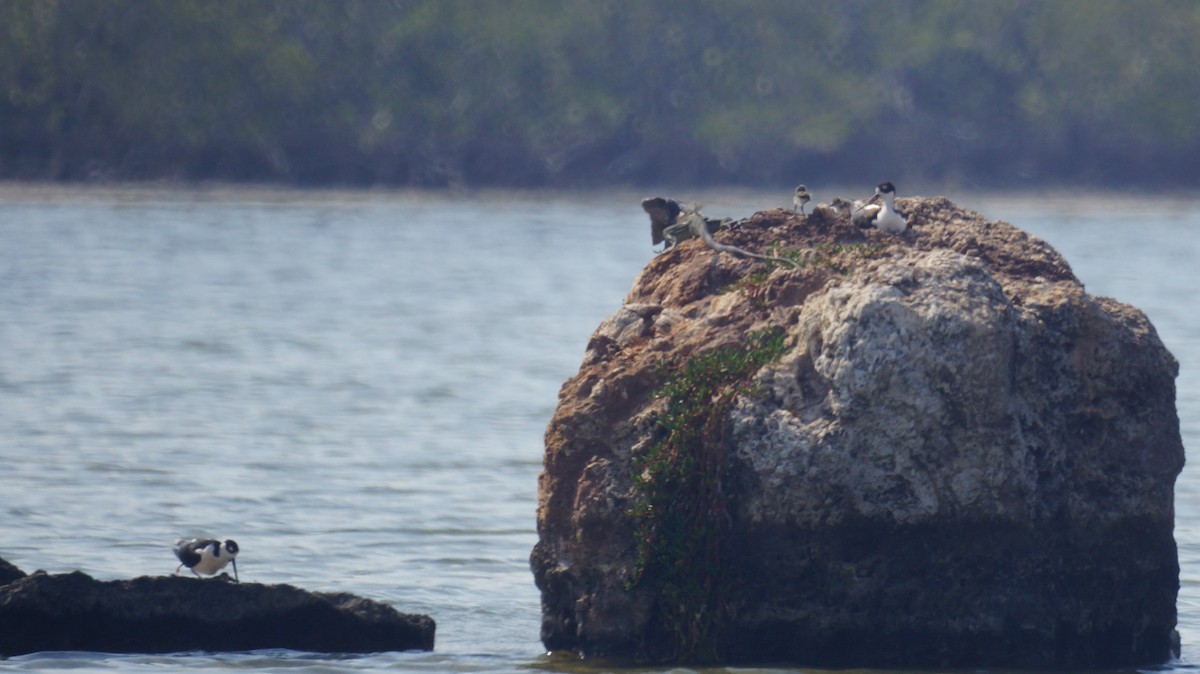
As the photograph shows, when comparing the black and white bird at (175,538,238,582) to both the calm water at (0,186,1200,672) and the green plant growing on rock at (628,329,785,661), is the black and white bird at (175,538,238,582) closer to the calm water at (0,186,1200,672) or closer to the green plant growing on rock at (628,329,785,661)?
the calm water at (0,186,1200,672)

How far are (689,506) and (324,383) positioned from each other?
38.4ft

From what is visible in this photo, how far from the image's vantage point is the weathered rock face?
7504 mm

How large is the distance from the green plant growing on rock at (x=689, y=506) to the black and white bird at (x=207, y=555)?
193cm

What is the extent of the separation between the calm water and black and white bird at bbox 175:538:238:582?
0.72 meters

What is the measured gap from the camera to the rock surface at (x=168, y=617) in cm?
797

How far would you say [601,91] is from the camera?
48219mm

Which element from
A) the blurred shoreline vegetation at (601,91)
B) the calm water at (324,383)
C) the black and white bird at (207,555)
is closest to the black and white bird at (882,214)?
the calm water at (324,383)

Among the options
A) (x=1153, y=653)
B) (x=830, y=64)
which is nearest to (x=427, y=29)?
(x=830, y=64)

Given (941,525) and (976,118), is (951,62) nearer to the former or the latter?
(976,118)

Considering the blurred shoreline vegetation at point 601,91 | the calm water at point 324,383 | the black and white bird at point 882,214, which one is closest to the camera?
the black and white bird at point 882,214

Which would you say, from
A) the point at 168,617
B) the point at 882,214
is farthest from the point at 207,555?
the point at 882,214

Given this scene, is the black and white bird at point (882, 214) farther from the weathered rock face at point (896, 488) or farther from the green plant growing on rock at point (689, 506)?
the green plant growing on rock at point (689, 506)

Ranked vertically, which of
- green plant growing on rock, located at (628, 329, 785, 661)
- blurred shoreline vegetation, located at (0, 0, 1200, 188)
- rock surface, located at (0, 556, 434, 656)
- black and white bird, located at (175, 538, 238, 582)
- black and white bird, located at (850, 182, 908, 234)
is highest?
blurred shoreline vegetation, located at (0, 0, 1200, 188)

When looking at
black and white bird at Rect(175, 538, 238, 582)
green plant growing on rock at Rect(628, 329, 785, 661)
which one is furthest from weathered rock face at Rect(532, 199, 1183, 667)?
black and white bird at Rect(175, 538, 238, 582)
